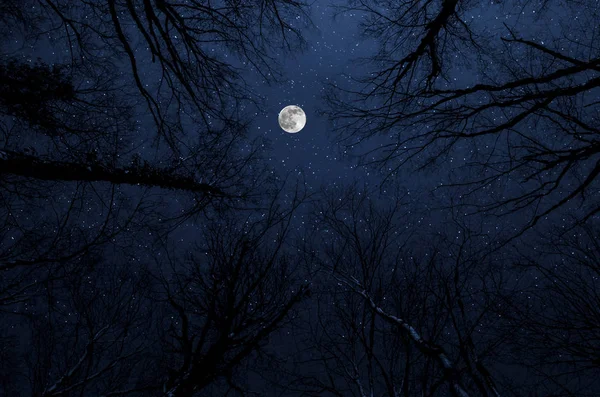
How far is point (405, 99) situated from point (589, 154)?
6.23 feet

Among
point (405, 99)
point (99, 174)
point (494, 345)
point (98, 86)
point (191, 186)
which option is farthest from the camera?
point (191, 186)

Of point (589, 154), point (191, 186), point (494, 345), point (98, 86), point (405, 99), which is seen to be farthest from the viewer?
point (191, 186)

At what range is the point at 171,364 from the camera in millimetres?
6941

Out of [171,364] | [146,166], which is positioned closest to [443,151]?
[146,166]

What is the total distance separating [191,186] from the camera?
599 cm

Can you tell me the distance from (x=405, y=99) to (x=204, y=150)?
3.93 meters

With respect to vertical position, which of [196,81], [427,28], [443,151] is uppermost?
[427,28]

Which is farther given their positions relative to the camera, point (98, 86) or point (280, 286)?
point (280, 286)

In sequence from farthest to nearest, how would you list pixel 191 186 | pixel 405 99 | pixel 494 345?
pixel 191 186 < pixel 494 345 < pixel 405 99

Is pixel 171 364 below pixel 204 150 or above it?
below

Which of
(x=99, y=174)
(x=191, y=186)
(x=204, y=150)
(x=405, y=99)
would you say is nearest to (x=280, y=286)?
(x=191, y=186)

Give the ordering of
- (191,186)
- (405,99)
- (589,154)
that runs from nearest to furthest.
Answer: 1. (589,154)
2. (405,99)
3. (191,186)

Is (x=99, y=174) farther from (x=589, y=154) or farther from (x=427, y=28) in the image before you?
(x=589, y=154)

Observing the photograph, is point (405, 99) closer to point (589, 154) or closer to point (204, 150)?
point (589, 154)
